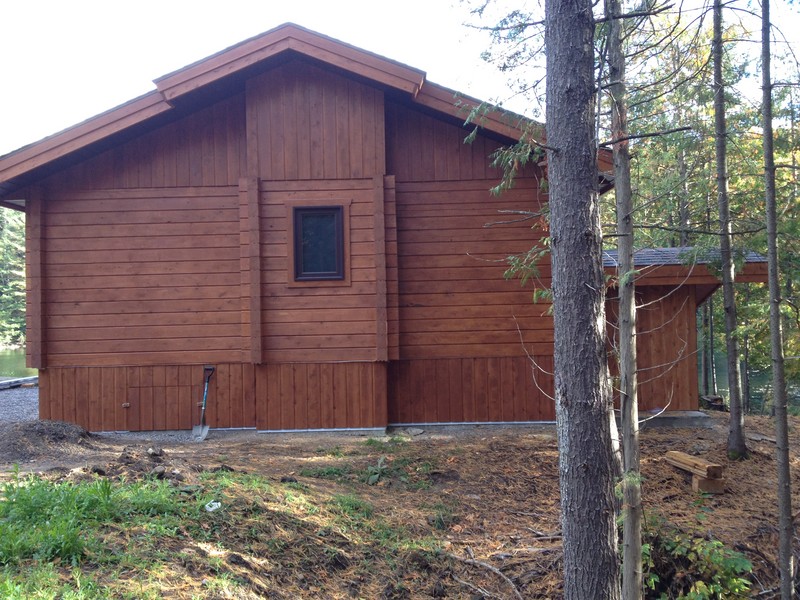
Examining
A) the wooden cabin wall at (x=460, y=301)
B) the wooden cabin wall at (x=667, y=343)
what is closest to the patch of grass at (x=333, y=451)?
the wooden cabin wall at (x=460, y=301)

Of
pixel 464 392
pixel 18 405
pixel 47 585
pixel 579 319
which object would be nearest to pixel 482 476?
pixel 464 392

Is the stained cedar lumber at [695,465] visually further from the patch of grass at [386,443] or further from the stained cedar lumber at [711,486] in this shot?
the patch of grass at [386,443]

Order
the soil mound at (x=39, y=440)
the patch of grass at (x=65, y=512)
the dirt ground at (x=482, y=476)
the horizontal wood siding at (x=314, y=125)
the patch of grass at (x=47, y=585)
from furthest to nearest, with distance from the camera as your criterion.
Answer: the horizontal wood siding at (x=314, y=125) < the soil mound at (x=39, y=440) < the dirt ground at (x=482, y=476) < the patch of grass at (x=65, y=512) < the patch of grass at (x=47, y=585)

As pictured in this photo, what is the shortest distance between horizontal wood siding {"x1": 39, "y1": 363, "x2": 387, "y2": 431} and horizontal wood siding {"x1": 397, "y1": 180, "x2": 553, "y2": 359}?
1064mm

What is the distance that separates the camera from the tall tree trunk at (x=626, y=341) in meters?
4.06

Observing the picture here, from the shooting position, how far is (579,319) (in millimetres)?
3844

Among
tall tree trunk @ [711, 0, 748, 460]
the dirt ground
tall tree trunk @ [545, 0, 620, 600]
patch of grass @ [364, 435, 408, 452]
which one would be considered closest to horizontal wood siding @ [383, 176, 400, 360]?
patch of grass @ [364, 435, 408, 452]

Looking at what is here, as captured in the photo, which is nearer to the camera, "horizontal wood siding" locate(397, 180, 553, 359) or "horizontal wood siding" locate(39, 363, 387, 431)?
"horizontal wood siding" locate(39, 363, 387, 431)

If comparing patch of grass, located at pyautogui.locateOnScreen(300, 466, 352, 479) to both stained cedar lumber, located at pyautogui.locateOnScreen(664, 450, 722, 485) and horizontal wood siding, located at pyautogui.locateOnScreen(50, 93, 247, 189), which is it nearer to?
stained cedar lumber, located at pyautogui.locateOnScreen(664, 450, 722, 485)

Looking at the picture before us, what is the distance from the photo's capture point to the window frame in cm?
918

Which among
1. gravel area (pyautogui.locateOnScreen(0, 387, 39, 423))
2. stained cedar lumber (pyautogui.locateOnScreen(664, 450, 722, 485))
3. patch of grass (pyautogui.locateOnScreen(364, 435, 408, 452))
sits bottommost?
patch of grass (pyautogui.locateOnScreen(364, 435, 408, 452))

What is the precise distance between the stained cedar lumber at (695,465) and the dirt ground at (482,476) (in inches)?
4.7

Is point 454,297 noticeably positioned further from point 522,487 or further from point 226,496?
point 226,496

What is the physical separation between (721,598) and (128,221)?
28.8 ft
